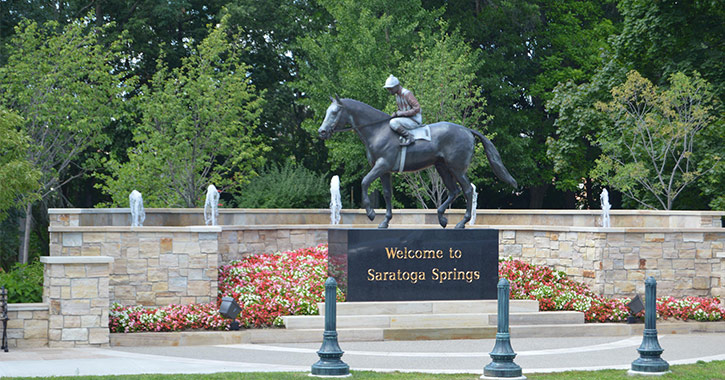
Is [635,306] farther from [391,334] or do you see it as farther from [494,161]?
[391,334]

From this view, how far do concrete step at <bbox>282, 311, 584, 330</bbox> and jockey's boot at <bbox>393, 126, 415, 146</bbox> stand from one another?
3.40 m

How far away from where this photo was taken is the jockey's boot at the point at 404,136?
1806 cm

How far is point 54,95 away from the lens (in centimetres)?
2942

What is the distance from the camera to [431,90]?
3078 cm

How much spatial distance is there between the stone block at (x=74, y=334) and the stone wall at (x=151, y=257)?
2.05 m

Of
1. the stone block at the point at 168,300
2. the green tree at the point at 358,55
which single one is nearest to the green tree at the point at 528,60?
the green tree at the point at 358,55

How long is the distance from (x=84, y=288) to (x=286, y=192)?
664 inches

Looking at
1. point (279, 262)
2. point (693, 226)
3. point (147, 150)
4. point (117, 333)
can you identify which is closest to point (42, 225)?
point (147, 150)

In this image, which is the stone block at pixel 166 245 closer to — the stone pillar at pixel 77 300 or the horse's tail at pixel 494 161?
the stone pillar at pixel 77 300

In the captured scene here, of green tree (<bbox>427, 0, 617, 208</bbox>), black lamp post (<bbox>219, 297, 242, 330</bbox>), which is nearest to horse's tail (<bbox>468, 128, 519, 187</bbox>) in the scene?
black lamp post (<bbox>219, 297, 242, 330</bbox>)

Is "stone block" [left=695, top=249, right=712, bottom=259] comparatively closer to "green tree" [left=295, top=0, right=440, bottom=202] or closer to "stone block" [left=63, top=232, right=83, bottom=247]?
"stone block" [left=63, top=232, right=83, bottom=247]

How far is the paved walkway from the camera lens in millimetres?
12727

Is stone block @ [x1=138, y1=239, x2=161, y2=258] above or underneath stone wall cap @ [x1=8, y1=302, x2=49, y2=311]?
above

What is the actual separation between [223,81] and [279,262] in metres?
13.2
